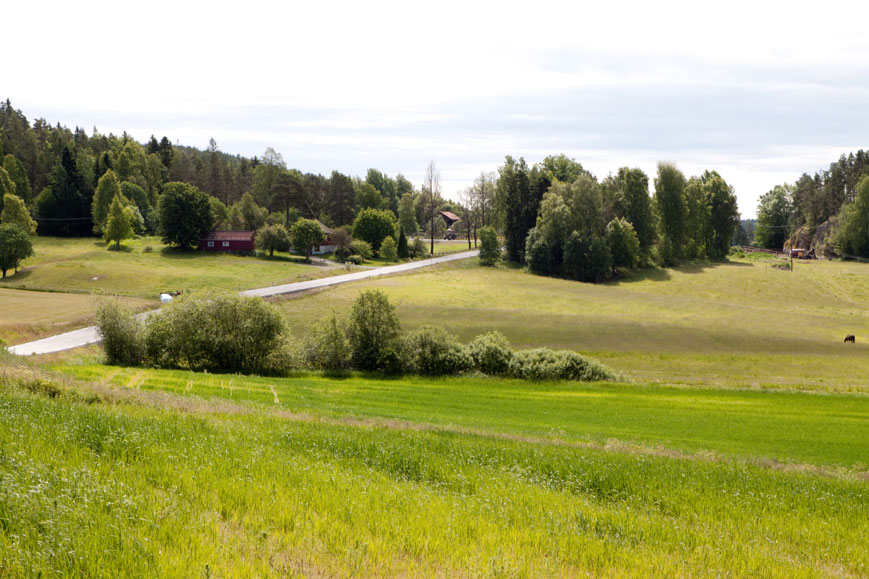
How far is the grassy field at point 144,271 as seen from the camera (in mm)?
81562

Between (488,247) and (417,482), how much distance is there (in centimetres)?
10840

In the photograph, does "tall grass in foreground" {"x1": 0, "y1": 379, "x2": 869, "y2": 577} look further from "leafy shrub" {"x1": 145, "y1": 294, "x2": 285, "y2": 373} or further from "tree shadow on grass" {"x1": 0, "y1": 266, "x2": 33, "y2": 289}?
"tree shadow on grass" {"x1": 0, "y1": 266, "x2": 33, "y2": 289}

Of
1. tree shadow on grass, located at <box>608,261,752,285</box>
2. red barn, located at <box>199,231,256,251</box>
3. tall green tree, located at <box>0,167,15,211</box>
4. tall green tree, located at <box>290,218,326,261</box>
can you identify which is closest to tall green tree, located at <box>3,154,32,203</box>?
tall green tree, located at <box>0,167,15,211</box>

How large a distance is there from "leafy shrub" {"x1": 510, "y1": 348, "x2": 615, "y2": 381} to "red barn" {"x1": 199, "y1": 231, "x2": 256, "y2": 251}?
3410 inches

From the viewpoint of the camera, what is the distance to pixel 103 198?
421ft

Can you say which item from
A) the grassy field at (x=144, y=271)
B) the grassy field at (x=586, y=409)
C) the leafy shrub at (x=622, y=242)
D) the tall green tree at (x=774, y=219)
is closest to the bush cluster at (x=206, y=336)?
the grassy field at (x=586, y=409)

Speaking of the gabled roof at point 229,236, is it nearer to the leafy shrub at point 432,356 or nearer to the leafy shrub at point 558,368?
the leafy shrub at point 432,356

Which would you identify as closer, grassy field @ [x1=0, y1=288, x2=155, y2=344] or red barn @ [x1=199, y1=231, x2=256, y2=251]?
grassy field @ [x1=0, y1=288, x2=155, y2=344]

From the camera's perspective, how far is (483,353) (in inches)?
1761

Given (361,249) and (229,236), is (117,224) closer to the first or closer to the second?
(229,236)

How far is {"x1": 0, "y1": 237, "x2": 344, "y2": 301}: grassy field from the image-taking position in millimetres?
81562

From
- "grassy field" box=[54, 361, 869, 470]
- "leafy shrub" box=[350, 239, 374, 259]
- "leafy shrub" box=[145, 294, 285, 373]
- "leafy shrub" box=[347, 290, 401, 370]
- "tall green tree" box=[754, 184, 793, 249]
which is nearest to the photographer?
"grassy field" box=[54, 361, 869, 470]

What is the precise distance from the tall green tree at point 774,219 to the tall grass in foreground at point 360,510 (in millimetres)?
198470

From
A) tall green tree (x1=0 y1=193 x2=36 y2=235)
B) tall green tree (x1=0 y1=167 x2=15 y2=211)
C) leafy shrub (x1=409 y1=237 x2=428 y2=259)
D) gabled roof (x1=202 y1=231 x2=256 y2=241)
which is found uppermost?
tall green tree (x1=0 y1=167 x2=15 y2=211)
